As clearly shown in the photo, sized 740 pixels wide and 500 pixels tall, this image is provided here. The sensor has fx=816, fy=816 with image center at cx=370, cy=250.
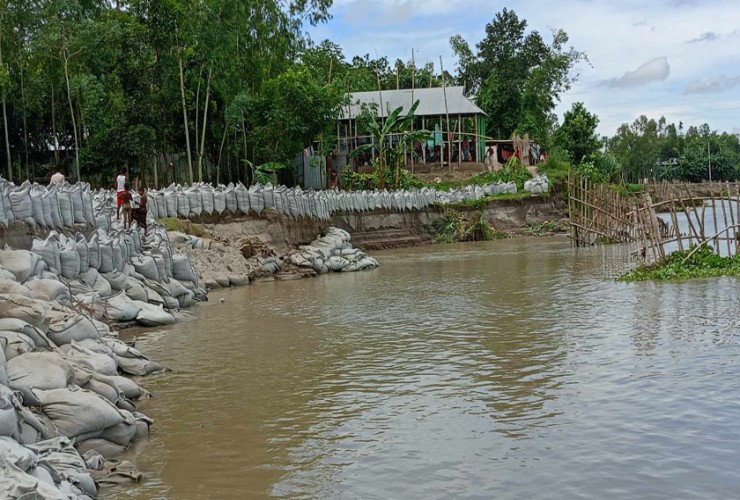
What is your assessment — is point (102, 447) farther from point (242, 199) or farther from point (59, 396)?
point (242, 199)

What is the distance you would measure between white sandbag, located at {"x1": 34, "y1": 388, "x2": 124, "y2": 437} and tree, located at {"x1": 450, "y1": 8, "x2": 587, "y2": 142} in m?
35.8

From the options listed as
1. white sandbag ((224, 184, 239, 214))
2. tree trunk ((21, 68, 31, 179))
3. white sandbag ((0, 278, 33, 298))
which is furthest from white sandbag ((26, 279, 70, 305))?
tree trunk ((21, 68, 31, 179))

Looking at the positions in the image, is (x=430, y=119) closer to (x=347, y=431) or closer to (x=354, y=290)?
(x=354, y=290)

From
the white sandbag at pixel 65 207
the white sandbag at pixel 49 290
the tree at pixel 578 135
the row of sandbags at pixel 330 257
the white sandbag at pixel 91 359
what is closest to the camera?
the white sandbag at pixel 91 359

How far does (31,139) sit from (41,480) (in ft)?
96.4

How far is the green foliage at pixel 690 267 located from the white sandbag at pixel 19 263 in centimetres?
973

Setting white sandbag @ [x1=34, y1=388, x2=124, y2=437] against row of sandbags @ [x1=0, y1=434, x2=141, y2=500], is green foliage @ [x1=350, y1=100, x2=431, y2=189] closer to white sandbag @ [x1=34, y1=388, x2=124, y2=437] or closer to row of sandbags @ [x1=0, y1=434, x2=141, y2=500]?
white sandbag @ [x1=34, y1=388, x2=124, y2=437]

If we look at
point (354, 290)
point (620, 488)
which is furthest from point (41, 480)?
point (354, 290)

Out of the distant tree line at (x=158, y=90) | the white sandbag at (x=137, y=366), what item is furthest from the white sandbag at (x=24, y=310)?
the distant tree line at (x=158, y=90)

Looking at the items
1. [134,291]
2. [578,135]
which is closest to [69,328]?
[134,291]

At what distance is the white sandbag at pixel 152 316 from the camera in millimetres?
10539

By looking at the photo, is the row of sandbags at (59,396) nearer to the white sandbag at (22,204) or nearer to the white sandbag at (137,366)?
the white sandbag at (137,366)

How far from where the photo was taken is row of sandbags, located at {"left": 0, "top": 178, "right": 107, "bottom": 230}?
34.7ft

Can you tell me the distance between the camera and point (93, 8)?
2980 cm
